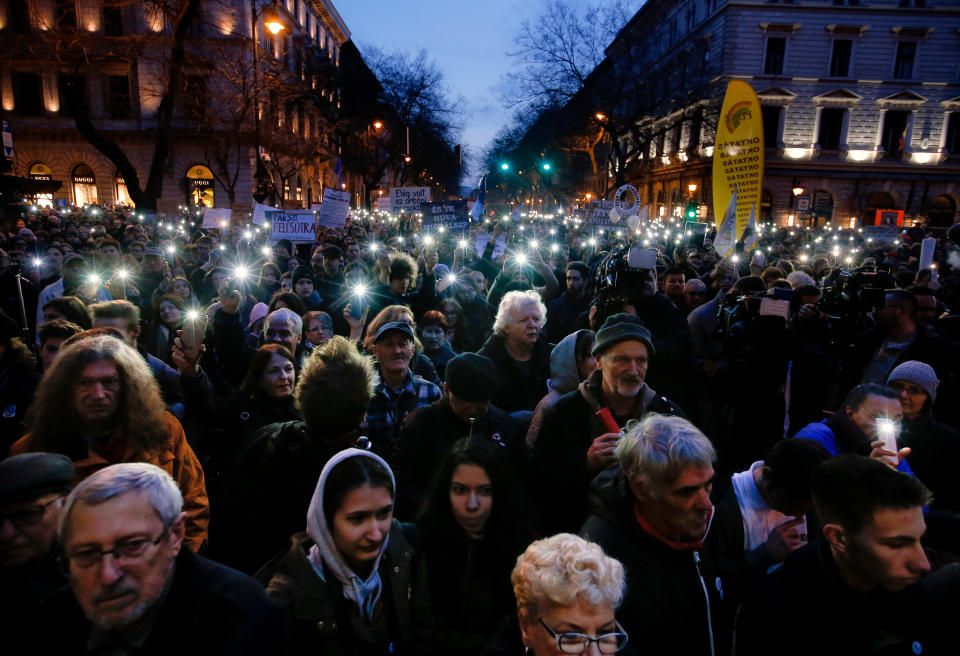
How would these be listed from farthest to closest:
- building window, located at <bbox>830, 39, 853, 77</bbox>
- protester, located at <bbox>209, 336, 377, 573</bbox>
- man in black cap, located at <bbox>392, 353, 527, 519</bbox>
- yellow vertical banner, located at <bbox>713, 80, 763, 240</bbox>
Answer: building window, located at <bbox>830, 39, 853, 77</bbox> < yellow vertical banner, located at <bbox>713, 80, 763, 240</bbox> < man in black cap, located at <bbox>392, 353, 527, 519</bbox> < protester, located at <bbox>209, 336, 377, 573</bbox>

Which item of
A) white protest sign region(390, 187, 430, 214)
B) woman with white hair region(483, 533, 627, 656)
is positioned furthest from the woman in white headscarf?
white protest sign region(390, 187, 430, 214)

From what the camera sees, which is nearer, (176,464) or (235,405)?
(176,464)

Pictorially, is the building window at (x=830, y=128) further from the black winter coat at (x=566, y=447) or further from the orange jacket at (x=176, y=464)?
the orange jacket at (x=176, y=464)

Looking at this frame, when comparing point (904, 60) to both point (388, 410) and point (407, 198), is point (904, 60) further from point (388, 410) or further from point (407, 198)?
point (388, 410)

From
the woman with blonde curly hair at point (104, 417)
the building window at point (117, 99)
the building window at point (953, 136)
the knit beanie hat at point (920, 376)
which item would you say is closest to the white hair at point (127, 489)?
the woman with blonde curly hair at point (104, 417)

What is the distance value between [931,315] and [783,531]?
14.0 feet

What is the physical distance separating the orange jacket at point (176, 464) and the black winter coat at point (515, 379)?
2.17m

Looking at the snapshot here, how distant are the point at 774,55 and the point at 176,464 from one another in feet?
148

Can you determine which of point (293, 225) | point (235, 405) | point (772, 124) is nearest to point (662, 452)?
point (235, 405)

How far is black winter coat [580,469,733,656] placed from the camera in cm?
209

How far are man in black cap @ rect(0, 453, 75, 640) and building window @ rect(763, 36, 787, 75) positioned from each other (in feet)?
148

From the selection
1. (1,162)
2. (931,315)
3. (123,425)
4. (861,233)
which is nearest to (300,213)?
(1,162)

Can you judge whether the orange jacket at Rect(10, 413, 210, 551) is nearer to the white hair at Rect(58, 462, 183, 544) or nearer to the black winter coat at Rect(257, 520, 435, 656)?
the black winter coat at Rect(257, 520, 435, 656)

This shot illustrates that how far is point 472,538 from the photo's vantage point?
8.29 feet
